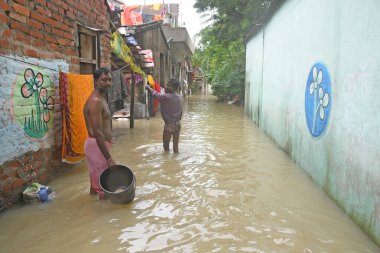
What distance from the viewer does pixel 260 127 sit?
11.1 meters

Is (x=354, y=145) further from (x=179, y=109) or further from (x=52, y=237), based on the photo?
(x=179, y=109)

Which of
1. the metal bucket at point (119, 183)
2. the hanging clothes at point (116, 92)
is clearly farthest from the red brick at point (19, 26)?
the hanging clothes at point (116, 92)

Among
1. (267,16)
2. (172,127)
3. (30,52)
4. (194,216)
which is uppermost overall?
(267,16)

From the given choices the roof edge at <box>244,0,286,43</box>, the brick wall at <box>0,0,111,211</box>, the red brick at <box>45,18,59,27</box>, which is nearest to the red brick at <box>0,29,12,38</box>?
the brick wall at <box>0,0,111,211</box>

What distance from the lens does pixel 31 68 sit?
4457mm

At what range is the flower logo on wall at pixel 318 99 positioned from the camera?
475 cm

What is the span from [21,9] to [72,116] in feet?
5.96

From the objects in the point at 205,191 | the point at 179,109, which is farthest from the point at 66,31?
the point at 205,191

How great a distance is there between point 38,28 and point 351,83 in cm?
420

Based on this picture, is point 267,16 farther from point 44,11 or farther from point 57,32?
point 44,11

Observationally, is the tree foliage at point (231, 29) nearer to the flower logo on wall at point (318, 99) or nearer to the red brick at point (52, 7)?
the flower logo on wall at point (318, 99)

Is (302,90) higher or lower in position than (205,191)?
higher

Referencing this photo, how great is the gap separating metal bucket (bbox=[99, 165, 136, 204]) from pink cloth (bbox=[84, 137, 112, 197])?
0.27 ft

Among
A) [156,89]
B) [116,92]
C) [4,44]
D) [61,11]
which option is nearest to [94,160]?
[4,44]
